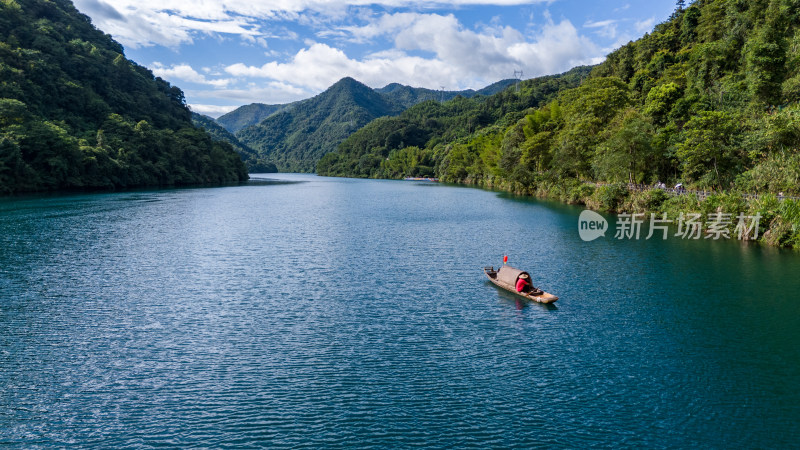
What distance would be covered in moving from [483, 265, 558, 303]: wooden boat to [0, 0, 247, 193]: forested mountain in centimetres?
8161

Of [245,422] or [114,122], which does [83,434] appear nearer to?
[245,422]

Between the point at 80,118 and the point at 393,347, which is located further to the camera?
the point at 80,118

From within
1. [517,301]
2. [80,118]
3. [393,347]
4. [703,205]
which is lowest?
[393,347]

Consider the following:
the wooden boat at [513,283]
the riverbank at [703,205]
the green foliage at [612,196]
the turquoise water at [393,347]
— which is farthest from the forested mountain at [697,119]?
the wooden boat at [513,283]

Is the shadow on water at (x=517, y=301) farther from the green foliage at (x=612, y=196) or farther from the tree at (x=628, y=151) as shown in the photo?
the green foliage at (x=612, y=196)

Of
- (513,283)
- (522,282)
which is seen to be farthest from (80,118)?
(522,282)

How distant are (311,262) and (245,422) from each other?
2030 centimetres

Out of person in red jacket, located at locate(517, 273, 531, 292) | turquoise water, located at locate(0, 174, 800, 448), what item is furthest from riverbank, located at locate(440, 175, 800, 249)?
person in red jacket, located at locate(517, 273, 531, 292)

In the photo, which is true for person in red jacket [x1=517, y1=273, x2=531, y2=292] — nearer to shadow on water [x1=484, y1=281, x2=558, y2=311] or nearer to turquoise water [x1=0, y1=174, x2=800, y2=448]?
shadow on water [x1=484, y1=281, x2=558, y2=311]

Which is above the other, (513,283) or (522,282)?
(522,282)

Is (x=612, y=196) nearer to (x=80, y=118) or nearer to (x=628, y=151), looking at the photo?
(x=628, y=151)

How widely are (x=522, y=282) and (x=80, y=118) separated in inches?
4394

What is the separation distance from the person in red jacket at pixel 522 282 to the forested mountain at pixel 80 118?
8381 cm

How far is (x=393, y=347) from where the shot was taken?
59.4 ft
